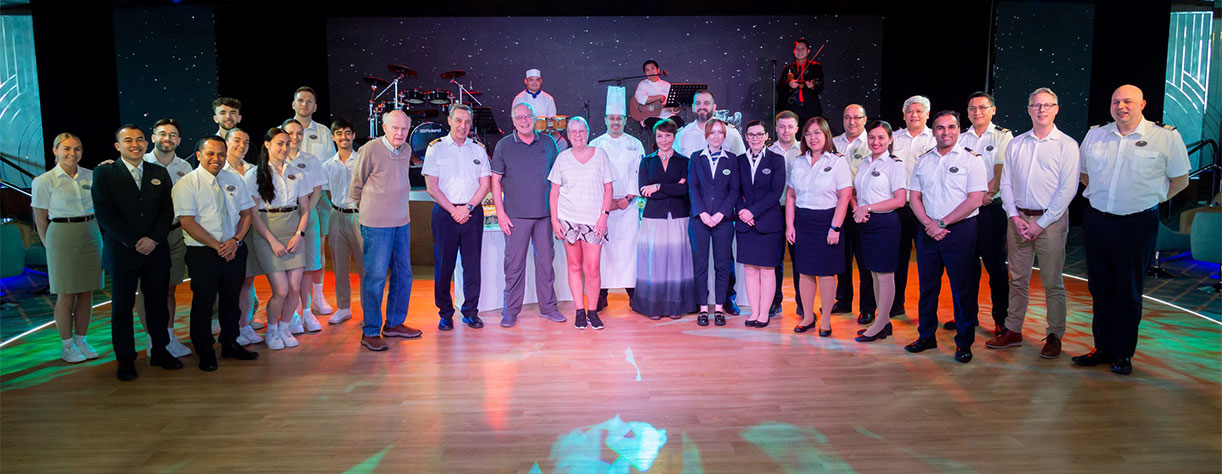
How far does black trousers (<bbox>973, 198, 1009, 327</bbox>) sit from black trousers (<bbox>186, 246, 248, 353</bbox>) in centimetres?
436

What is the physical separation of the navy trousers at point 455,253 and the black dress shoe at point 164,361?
152 cm

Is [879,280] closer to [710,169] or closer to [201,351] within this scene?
[710,169]

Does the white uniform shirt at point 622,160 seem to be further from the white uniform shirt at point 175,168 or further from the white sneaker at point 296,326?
the white uniform shirt at point 175,168

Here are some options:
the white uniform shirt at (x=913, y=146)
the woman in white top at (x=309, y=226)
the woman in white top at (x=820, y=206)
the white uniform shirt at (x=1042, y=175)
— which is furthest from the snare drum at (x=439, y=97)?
the white uniform shirt at (x=1042, y=175)

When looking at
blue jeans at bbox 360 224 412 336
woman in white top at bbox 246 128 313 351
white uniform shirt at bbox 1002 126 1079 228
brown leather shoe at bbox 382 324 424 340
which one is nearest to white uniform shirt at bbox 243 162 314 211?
woman in white top at bbox 246 128 313 351

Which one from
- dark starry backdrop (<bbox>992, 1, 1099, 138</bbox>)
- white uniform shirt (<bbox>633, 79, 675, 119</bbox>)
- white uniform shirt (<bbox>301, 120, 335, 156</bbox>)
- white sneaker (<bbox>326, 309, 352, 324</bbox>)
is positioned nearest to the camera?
white sneaker (<bbox>326, 309, 352, 324</bbox>)

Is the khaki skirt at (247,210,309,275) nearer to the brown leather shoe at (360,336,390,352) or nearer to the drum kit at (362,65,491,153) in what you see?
the brown leather shoe at (360,336,390,352)

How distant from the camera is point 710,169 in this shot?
15.3ft

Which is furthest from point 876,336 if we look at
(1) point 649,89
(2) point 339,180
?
(1) point 649,89

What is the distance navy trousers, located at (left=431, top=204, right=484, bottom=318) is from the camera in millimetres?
4637

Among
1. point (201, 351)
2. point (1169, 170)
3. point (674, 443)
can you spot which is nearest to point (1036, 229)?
point (1169, 170)

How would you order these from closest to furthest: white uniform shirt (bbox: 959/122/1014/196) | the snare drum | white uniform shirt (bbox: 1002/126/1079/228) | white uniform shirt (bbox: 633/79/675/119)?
white uniform shirt (bbox: 1002/126/1079/228)
white uniform shirt (bbox: 959/122/1014/196)
the snare drum
white uniform shirt (bbox: 633/79/675/119)

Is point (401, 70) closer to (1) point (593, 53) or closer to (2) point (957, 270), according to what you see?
(1) point (593, 53)

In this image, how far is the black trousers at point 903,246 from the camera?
15.1ft
